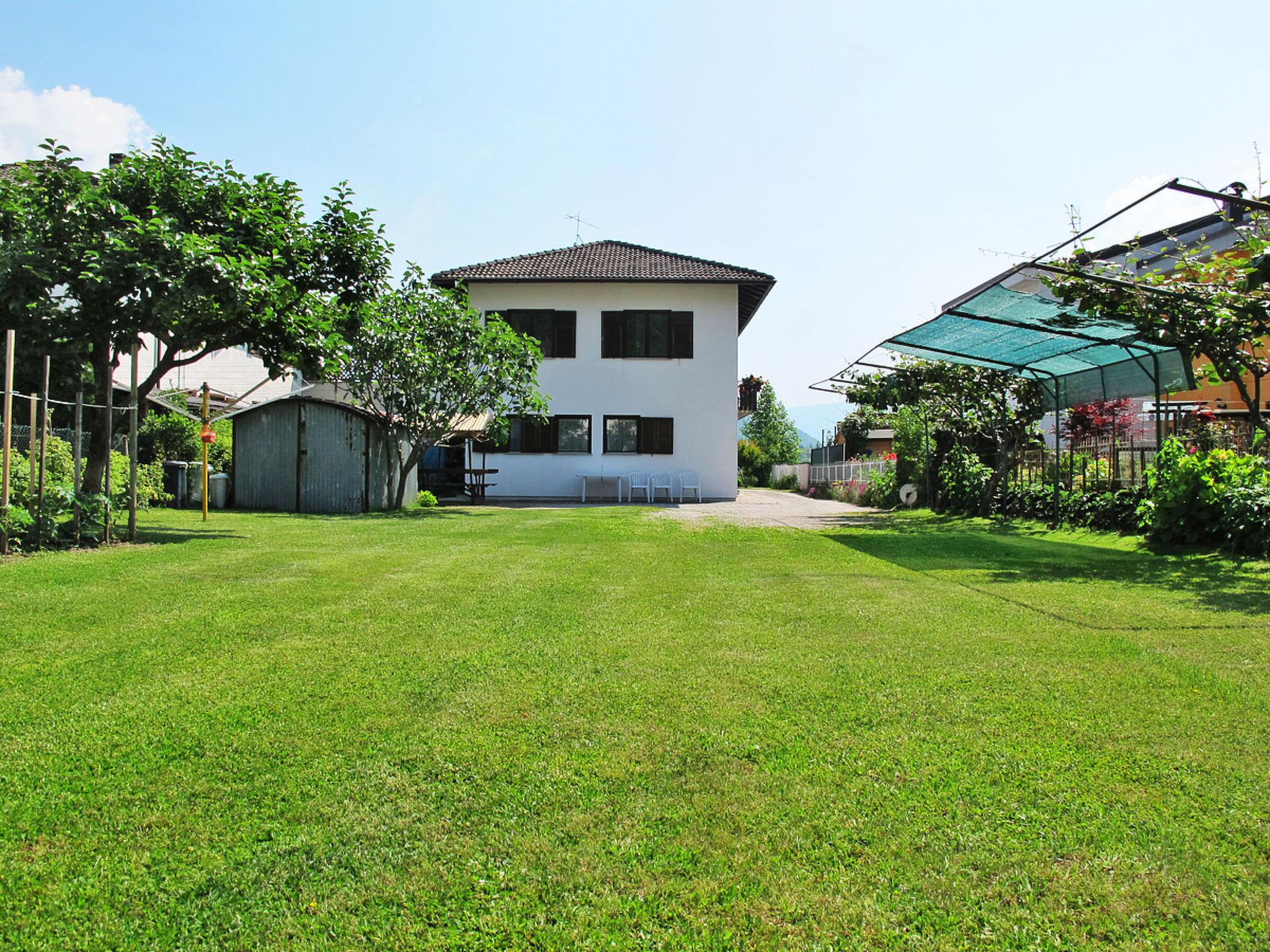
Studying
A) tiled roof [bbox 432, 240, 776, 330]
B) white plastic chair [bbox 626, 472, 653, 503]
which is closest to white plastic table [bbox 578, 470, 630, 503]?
white plastic chair [bbox 626, 472, 653, 503]

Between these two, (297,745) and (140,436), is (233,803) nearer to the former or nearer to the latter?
(297,745)

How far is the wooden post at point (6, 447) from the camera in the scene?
25.5 ft

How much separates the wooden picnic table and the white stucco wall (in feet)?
3.42

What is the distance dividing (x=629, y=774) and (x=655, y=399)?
21.8 metres

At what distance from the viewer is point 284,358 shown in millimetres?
11352

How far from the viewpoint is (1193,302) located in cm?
905

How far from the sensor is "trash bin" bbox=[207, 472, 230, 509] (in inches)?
706

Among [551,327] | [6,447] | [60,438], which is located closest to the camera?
[6,447]

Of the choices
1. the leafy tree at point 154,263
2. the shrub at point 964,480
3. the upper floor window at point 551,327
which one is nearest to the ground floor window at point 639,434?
the upper floor window at point 551,327

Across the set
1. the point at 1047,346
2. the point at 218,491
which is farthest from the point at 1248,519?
the point at 218,491

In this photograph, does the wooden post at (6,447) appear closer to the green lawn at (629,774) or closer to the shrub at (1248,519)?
the green lawn at (629,774)

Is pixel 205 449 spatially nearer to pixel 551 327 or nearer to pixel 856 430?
Result: pixel 551 327

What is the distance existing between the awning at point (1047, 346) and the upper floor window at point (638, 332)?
1045 centimetres

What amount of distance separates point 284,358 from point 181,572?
188 inches
